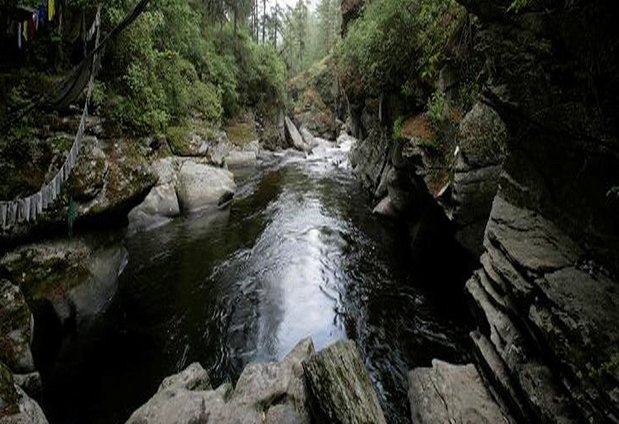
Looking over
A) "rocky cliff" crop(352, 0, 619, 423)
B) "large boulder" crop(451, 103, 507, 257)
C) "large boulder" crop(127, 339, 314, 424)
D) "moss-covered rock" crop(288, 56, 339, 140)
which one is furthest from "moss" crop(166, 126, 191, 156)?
"moss-covered rock" crop(288, 56, 339, 140)

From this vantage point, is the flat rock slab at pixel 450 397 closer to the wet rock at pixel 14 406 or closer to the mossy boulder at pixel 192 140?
the wet rock at pixel 14 406

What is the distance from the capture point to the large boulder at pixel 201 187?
14.3 meters

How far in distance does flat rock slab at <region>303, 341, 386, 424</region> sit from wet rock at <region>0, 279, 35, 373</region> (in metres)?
4.15

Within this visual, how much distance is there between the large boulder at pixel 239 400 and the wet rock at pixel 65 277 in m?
3.06

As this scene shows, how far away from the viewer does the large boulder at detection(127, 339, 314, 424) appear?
177 inches

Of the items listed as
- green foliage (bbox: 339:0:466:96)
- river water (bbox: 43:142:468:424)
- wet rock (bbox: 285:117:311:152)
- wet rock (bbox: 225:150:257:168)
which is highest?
green foliage (bbox: 339:0:466:96)

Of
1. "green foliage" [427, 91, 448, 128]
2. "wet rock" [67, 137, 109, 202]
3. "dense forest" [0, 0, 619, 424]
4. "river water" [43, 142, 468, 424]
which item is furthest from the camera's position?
"green foliage" [427, 91, 448, 128]

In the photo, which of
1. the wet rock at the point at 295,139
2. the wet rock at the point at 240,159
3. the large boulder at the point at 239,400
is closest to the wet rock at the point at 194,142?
the wet rock at the point at 240,159

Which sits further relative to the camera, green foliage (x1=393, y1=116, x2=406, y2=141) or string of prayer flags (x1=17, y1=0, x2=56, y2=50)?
green foliage (x1=393, y1=116, x2=406, y2=141)

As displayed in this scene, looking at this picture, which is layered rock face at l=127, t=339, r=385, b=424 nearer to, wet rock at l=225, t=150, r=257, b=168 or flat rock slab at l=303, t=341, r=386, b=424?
flat rock slab at l=303, t=341, r=386, b=424

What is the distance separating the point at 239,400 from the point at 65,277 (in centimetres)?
460

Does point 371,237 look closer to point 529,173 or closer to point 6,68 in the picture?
point 529,173

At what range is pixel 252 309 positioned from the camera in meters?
8.30

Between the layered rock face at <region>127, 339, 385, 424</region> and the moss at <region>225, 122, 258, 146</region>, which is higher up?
the moss at <region>225, 122, 258, 146</region>
